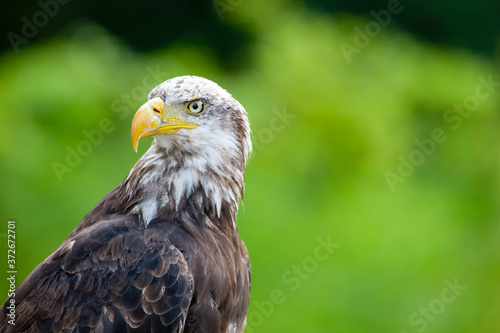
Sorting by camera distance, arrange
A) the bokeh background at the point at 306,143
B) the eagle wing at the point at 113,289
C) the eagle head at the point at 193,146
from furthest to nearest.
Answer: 1. the bokeh background at the point at 306,143
2. the eagle head at the point at 193,146
3. the eagle wing at the point at 113,289

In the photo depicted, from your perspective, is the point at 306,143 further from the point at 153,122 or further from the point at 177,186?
the point at 153,122

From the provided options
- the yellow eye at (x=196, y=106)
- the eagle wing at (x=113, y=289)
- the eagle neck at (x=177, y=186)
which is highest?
the yellow eye at (x=196, y=106)

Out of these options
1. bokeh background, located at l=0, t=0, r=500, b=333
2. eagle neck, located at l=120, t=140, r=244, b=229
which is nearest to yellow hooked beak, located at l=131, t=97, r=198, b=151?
eagle neck, located at l=120, t=140, r=244, b=229

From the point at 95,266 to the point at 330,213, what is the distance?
3.44 metres

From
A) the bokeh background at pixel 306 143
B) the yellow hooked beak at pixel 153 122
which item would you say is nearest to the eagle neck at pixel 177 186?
the yellow hooked beak at pixel 153 122

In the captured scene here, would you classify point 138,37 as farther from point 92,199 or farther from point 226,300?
point 226,300

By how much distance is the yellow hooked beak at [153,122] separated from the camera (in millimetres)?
2963

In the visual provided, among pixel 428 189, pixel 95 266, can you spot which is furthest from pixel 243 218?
pixel 95 266

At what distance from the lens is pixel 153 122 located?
9.82 ft

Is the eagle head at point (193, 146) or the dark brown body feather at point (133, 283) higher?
the eagle head at point (193, 146)

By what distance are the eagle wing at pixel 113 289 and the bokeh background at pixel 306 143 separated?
101 inches

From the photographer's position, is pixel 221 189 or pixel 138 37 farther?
pixel 138 37

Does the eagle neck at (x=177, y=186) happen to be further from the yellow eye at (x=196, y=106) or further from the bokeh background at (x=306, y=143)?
the bokeh background at (x=306, y=143)

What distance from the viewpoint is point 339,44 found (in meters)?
7.21
